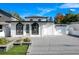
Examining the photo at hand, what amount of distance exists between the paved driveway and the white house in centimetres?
27

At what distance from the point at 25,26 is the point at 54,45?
4.57 ft

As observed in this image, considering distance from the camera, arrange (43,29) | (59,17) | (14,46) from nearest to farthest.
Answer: (59,17)
(43,29)
(14,46)

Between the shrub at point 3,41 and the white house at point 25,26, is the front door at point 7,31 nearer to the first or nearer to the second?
the white house at point 25,26

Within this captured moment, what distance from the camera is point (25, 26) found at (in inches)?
801

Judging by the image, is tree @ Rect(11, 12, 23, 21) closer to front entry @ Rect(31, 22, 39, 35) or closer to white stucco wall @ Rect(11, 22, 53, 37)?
white stucco wall @ Rect(11, 22, 53, 37)

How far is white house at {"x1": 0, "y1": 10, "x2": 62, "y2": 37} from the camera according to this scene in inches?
776

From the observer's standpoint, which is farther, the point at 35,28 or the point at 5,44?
the point at 35,28

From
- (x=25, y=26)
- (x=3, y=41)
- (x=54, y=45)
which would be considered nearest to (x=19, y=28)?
(x=25, y=26)

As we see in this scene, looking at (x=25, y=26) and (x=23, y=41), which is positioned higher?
(x=25, y=26)

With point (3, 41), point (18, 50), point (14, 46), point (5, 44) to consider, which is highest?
point (3, 41)

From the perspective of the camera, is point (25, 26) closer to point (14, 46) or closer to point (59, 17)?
point (14, 46)

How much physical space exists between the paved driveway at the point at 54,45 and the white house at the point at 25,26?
272 millimetres

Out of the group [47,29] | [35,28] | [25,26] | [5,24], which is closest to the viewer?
[5,24]

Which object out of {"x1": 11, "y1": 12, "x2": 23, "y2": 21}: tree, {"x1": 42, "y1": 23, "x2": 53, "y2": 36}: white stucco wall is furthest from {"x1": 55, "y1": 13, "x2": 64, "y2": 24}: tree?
{"x1": 11, "y1": 12, "x2": 23, "y2": 21}: tree
